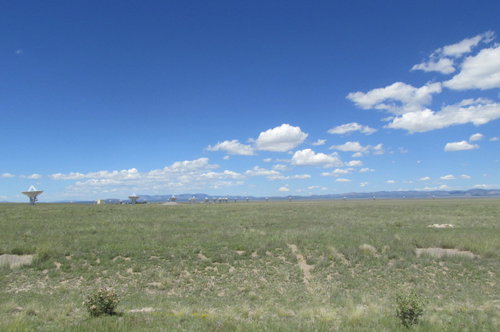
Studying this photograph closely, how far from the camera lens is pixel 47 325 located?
8883 mm

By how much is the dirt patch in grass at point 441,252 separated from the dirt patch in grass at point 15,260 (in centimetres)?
2406

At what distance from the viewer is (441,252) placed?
21.4 meters

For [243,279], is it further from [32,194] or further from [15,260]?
[32,194]

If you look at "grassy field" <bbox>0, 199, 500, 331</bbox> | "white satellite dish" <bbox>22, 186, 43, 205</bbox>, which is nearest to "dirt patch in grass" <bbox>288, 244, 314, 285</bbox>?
"grassy field" <bbox>0, 199, 500, 331</bbox>

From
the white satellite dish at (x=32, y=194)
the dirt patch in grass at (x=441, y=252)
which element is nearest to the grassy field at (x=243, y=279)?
the dirt patch in grass at (x=441, y=252)

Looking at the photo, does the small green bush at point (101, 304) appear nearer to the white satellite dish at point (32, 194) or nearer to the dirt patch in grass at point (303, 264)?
the dirt patch in grass at point (303, 264)

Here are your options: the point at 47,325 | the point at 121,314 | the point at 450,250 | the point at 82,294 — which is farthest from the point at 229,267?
the point at 450,250

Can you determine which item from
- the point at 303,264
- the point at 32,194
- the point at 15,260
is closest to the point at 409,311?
the point at 303,264

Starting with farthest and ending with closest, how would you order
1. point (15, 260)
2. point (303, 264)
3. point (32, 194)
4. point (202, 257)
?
1. point (32, 194)
2. point (202, 257)
3. point (303, 264)
4. point (15, 260)

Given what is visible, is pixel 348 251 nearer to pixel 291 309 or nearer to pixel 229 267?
pixel 229 267

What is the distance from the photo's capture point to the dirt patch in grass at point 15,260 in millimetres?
17511

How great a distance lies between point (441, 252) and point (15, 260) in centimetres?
2650

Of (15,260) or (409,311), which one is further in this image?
(15,260)

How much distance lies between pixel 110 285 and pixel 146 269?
2.33 metres
